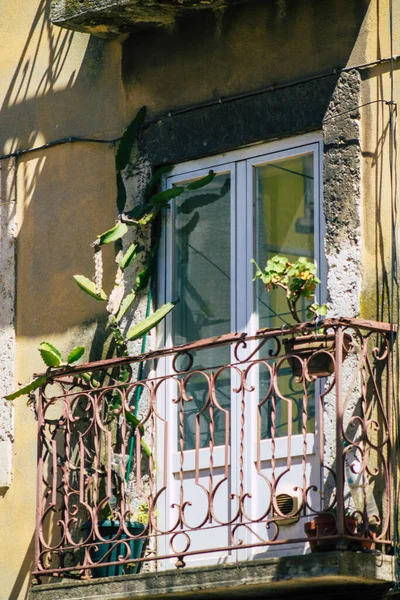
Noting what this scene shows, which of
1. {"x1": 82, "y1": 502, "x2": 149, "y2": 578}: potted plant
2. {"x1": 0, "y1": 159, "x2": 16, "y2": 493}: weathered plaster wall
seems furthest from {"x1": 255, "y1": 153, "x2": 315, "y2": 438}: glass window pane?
{"x1": 0, "y1": 159, "x2": 16, "y2": 493}: weathered plaster wall

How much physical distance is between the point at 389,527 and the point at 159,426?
66.2 inches

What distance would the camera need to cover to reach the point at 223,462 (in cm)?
926

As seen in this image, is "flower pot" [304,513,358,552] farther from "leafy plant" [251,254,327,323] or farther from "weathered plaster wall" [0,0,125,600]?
"weathered plaster wall" [0,0,125,600]

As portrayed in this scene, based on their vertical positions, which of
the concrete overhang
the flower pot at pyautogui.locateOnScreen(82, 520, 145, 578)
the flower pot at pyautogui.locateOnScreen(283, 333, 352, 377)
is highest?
the concrete overhang

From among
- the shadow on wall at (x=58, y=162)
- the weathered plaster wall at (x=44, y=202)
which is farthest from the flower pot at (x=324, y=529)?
the shadow on wall at (x=58, y=162)

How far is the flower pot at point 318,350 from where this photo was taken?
27.8 ft

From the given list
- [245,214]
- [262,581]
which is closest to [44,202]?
[245,214]

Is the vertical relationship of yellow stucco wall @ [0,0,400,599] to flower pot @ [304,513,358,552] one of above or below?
above

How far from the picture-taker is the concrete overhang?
31.8ft

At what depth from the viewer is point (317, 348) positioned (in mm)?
8500

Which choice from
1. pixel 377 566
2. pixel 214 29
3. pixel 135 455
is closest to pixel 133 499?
pixel 135 455

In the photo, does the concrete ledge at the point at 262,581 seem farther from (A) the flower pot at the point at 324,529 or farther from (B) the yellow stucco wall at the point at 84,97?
(B) the yellow stucco wall at the point at 84,97

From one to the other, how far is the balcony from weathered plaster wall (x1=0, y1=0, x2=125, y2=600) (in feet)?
0.74

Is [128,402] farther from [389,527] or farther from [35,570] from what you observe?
[389,527]
